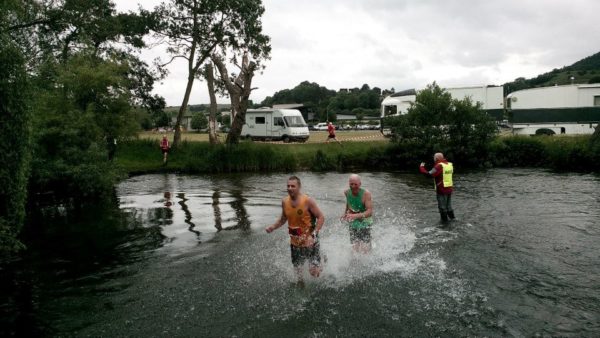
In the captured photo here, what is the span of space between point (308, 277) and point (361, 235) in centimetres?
141

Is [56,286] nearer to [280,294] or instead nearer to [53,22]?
[280,294]

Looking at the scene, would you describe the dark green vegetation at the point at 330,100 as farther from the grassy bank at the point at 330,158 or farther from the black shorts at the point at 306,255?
the black shorts at the point at 306,255

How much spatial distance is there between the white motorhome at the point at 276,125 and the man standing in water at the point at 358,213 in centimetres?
3030

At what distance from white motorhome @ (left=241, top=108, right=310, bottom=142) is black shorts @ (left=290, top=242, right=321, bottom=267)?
1234 inches

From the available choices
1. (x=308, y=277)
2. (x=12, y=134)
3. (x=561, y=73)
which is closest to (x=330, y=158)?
(x=308, y=277)

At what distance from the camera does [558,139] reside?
93.4 ft

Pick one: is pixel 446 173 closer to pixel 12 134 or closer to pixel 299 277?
pixel 299 277

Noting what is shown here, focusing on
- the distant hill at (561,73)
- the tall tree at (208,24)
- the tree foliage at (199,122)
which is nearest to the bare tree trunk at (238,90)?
the tall tree at (208,24)

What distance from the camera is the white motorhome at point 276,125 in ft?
129

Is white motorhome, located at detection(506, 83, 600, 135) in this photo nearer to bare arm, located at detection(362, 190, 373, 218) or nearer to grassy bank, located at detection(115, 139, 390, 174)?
grassy bank, located at detection(115, 139, 390, 174)

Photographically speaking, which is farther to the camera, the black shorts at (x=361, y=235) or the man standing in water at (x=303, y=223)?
the black shorts at (x=361, y=235)

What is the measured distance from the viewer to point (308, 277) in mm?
8711

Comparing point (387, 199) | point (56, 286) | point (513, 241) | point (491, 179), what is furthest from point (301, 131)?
point (56, 286)

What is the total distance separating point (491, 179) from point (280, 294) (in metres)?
18.9
